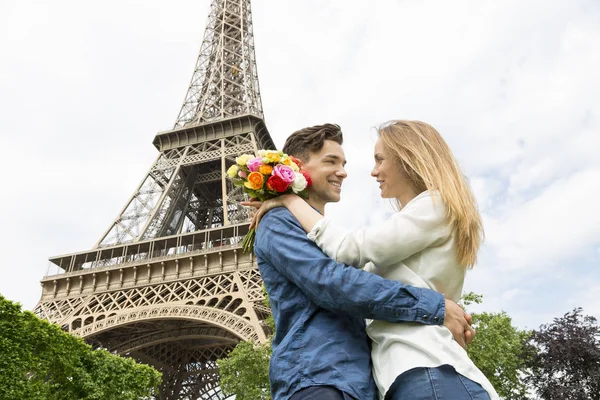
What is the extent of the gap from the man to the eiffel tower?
15.0 m

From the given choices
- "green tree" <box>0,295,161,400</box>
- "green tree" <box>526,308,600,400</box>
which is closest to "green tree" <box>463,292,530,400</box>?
"green tree" <box>526,308,600,400</box>

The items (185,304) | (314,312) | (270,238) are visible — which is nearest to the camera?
(314,312)

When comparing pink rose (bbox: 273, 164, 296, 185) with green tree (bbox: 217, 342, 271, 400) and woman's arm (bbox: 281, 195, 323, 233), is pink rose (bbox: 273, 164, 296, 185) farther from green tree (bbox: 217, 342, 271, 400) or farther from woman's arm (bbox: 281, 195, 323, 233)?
Answer: green tree (bbox: 217, 342, 271, 400)

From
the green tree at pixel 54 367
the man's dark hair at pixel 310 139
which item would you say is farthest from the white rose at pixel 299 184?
the green tree at pixel 54 367

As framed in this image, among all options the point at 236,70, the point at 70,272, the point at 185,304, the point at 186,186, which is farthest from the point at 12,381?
the point at 236,70

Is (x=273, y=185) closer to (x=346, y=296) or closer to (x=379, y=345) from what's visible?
(x=346, y=296)

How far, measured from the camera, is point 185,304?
19688 mm

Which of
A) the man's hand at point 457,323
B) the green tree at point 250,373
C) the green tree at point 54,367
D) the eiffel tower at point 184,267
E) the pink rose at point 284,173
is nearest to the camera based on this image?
the man's hand at point 457,323

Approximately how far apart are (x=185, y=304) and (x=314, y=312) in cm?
1826

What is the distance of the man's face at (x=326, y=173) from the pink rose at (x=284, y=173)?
0.28 metres

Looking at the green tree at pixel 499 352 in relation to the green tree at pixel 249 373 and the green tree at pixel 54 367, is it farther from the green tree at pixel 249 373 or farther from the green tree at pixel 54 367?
the green tree at pixel 54 367

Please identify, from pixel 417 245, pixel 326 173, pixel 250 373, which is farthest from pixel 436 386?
pixel 250 373

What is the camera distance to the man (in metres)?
2.07

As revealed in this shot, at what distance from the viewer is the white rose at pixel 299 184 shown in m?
2.66
